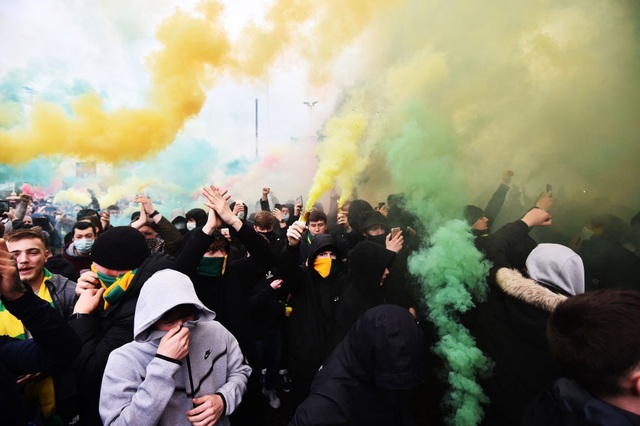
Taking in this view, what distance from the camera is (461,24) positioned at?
3.95 metres

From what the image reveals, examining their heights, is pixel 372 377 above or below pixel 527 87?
below

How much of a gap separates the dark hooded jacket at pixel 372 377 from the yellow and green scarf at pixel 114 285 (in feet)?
4.72

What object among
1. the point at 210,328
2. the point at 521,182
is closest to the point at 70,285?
the point at 210,328

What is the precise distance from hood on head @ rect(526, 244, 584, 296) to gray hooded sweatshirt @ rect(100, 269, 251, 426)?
206 centimetres

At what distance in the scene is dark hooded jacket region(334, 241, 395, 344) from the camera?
2.97 meters

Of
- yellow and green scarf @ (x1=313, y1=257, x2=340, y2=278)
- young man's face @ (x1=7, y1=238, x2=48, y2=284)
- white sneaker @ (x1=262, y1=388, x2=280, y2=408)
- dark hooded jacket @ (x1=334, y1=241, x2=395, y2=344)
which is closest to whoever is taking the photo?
young man's face @ (x1=7, y1=238, x2=48, y2=284)

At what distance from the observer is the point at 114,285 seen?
7.34ft

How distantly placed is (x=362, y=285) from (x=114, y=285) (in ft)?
6.39

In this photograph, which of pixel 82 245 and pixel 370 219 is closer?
pixel 82 245

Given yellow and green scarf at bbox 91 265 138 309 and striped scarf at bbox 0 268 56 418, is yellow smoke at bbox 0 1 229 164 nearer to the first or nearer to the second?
yellow and green scarf at bbox 91 265 138 309

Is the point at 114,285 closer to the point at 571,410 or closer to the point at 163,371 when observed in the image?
the point at 163,371

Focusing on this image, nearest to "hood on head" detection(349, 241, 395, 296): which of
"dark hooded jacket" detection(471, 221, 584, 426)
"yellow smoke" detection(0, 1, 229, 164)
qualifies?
"dark hooded jacket" detection(471, 221, 584, 426)

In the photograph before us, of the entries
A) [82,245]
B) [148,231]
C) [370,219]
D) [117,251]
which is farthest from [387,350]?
[148,231]

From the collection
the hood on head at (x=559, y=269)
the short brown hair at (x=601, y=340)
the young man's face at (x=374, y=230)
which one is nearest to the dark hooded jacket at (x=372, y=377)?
the short brown hair at (x=601, y=340)
